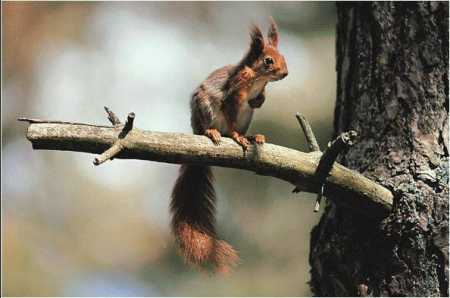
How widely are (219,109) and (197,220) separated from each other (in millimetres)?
426

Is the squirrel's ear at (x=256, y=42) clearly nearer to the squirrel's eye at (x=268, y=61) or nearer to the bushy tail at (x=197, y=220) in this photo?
the squirrel's eye at (x=268, y=61)

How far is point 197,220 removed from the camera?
2426 millimetres

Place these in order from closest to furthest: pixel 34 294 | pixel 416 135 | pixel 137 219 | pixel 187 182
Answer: pixel 416 135
pixel 187 182
pixel 34 294
pixel 137 219

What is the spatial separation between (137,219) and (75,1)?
2104 mm

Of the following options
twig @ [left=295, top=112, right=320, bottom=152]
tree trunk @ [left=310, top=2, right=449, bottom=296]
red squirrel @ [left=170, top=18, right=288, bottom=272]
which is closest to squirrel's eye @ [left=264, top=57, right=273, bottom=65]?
red squirrel @ [left=170, top=18, right=288, bottom=272]

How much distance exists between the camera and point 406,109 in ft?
7.18

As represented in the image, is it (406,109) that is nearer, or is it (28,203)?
(406,109)

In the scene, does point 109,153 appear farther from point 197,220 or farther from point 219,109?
point 219,109

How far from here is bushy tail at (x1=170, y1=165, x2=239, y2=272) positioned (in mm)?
2195

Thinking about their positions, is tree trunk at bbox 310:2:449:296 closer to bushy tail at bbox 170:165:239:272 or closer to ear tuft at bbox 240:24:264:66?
bushy tail at bbox 170:165:239:272

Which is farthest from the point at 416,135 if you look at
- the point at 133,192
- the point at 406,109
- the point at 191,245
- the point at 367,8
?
the point at 133,192

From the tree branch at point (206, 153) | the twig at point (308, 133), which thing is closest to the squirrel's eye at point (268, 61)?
the twig at point (308, 133)

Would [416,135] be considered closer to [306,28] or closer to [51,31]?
[306,28]

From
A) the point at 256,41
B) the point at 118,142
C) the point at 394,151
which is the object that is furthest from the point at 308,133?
the point at 256,41
